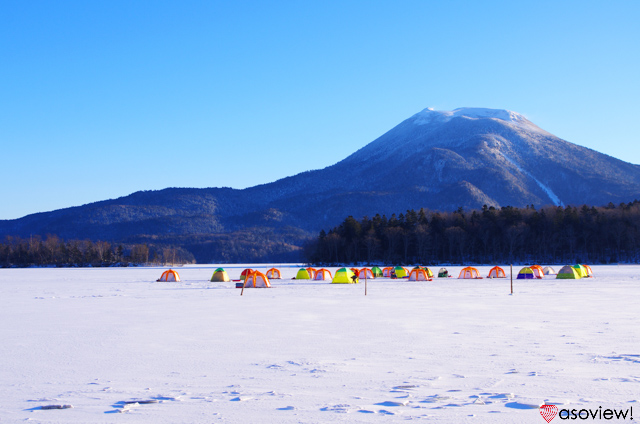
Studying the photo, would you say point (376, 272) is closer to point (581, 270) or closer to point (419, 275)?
point (419, 275)

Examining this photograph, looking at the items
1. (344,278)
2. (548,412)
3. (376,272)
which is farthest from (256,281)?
(548,412)

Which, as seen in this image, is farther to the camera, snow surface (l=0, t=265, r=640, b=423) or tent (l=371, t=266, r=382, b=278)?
tent (l=371, t=266, r=382, b=278)

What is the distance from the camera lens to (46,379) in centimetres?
925

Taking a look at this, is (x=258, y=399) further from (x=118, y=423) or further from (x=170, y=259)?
(x=170, y=259)

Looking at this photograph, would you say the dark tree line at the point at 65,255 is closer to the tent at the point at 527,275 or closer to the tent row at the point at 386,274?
the tent row at the point at 386,274

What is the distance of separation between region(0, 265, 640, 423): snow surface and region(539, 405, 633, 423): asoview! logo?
188 millimetres

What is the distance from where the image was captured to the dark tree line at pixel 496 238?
9781cm

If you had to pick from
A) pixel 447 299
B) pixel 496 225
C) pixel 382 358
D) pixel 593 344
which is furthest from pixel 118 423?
pixel 496 225

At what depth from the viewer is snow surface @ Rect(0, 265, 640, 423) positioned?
740cm

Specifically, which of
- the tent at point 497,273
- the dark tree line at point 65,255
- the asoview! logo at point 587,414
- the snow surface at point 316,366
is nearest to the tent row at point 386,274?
the tent at point 497,273

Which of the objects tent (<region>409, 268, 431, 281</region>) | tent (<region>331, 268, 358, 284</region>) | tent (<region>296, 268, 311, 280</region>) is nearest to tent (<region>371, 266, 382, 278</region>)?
tent (<region>296, 268, 311, 280</region>)

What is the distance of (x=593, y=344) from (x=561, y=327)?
2.95 metres

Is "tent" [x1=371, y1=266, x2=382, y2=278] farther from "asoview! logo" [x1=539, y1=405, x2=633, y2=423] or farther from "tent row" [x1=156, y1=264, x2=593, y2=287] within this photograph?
"asoview! logo" [x1=539, y1=405, x2=633, y2=423]

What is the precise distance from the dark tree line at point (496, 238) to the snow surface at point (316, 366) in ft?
279
